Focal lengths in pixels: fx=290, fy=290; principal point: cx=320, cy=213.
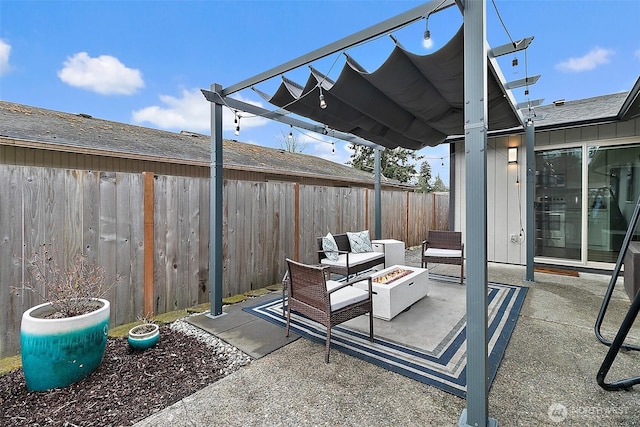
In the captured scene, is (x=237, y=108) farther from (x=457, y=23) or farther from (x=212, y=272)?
(x=457, y=23)

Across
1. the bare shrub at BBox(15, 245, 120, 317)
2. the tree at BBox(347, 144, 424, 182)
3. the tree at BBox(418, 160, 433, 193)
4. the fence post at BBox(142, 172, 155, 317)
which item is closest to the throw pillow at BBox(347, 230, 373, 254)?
the fence post at BBox(142, 172, 155, 317)

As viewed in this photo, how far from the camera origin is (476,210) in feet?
6.04

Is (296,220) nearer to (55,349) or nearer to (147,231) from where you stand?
(147,231)

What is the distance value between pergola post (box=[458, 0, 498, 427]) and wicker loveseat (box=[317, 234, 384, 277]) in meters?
2.71

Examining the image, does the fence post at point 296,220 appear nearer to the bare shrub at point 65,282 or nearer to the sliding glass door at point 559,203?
the bare shrub at point 65,282

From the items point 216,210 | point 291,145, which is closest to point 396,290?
point 216,210

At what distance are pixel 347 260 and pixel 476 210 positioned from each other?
Result: 9.27 feet

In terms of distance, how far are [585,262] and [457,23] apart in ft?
20.3

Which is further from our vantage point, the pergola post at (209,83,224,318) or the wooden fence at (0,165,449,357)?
the pergola post at (209,83,224,318)

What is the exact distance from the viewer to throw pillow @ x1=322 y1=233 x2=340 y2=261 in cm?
485

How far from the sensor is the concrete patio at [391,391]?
74.9 inches

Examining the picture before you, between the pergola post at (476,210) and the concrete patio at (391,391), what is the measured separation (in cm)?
29

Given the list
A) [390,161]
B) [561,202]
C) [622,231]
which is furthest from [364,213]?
[390,161]

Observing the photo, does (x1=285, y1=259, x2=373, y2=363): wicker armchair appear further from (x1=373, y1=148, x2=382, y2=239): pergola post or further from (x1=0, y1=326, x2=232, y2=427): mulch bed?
(x1=373, y1=148, x2=382, y2=239): pergola post
